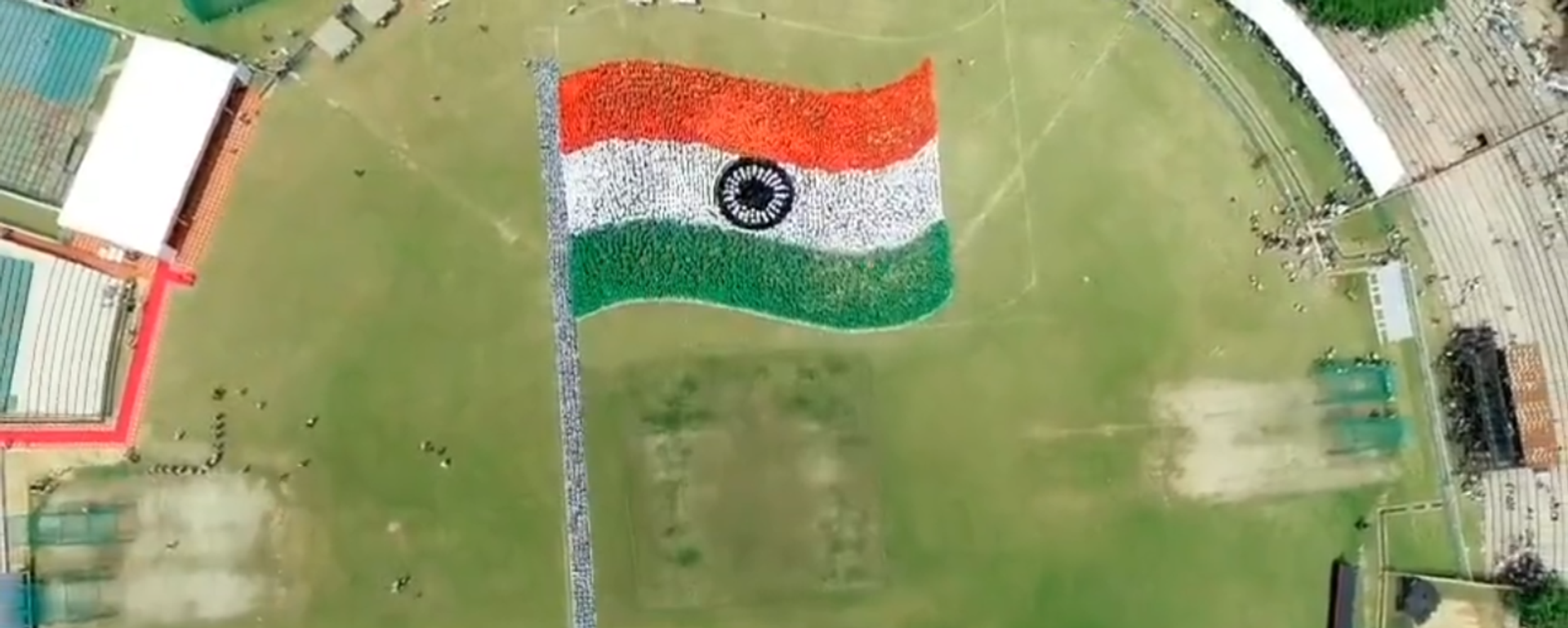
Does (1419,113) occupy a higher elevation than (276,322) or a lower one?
higher

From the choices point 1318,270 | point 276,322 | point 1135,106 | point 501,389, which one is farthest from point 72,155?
point 1318,270

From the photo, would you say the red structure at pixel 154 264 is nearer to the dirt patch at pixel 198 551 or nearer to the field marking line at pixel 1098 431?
the dirt patch at pixel 198 551

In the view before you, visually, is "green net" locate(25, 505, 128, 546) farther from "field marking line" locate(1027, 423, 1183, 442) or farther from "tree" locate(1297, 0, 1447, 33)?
"tree" locate(1297, 0, 1447, 33)

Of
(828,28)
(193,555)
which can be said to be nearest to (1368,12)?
(828,28)

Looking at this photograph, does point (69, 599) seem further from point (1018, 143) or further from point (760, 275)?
point (1018, 143)

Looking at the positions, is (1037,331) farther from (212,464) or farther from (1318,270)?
(212,464)

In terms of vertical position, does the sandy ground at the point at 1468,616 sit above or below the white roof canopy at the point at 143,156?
below

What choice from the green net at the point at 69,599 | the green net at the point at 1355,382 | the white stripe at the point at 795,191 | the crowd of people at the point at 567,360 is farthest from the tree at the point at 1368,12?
the green net at the point at 69,599
